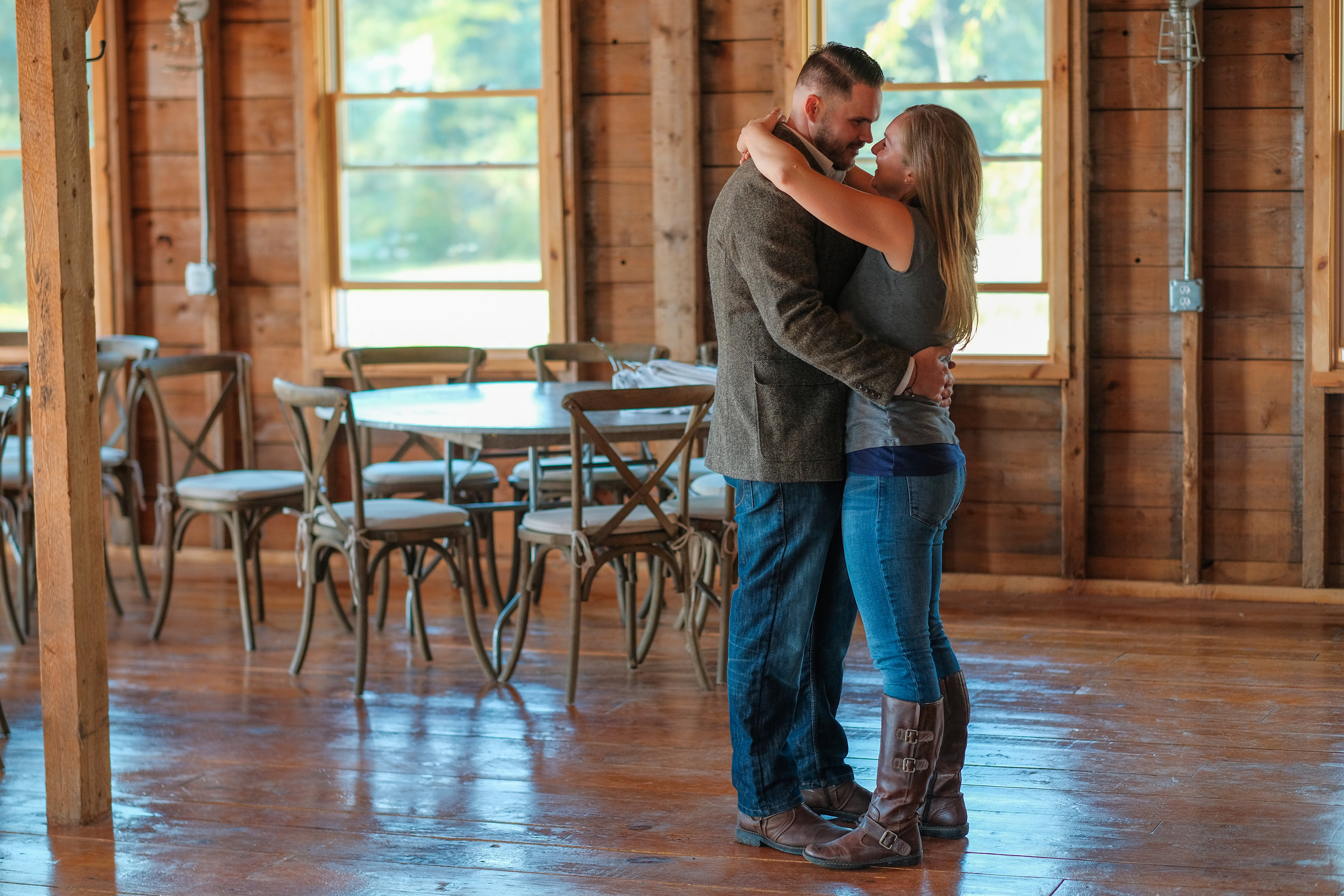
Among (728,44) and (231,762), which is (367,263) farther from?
(231,762)

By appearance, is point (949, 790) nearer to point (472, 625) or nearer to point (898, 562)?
point (898, 562)

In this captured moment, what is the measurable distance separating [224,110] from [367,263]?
2.78 feet

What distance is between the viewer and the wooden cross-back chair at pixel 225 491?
181 inches

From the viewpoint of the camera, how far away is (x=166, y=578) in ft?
15.6

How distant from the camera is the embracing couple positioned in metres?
2.59

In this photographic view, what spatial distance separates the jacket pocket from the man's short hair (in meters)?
0.49

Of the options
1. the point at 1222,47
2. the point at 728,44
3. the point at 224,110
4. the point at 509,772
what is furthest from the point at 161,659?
the point at 1222,47

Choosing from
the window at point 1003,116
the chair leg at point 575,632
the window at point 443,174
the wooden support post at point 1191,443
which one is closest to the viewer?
the chair leg at point 575,632

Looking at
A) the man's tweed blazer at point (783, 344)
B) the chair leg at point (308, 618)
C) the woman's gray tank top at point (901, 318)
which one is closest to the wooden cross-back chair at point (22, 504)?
the chair leg at point (308, 618)

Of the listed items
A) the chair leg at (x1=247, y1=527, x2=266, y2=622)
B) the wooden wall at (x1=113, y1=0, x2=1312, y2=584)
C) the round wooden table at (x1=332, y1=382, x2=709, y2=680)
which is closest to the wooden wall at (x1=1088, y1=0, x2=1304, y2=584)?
the wooden wall at (x1=113, y1=0, x2=1312, y2=584)

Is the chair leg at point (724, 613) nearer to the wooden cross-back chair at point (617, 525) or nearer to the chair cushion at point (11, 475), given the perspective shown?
the wooden cross-back chair at point (617, 525)

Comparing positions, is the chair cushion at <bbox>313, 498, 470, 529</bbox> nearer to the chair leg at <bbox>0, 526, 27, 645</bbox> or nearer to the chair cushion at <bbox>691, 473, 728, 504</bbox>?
the chair cushion at <bbox>691, 473, 728, 504</bbox>

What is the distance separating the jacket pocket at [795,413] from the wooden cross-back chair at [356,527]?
1556 millimetres

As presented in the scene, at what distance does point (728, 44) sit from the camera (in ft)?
17.7
